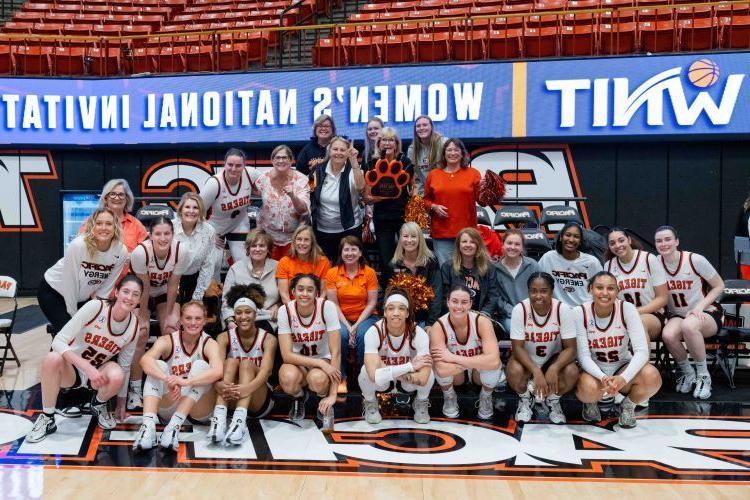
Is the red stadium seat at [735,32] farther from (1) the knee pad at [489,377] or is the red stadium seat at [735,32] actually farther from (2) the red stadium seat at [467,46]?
(1) the knee pad at [489,377]

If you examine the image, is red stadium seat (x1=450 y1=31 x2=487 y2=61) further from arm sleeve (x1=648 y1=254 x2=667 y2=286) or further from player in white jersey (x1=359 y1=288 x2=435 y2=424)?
player in white jersey (x1=359 y1=288 x2=435 y2=424)

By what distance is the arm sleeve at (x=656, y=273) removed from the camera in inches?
203

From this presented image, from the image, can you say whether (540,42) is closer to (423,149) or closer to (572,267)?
(423,149)

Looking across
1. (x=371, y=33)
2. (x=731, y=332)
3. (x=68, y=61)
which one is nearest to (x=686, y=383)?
(x=731, y=332)

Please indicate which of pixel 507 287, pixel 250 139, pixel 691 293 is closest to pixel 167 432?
pixel 507 287

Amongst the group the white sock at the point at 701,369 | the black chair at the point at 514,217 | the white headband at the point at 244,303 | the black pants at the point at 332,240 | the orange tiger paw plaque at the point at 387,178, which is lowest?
the white sock at the point at 701,369

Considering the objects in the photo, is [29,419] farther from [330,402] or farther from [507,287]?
[507,287]

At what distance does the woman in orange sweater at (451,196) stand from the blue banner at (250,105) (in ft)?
10.2

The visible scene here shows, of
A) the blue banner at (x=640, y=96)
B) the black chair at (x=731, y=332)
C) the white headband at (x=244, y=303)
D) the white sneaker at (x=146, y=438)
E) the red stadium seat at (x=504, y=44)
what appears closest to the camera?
the white sneaker at (x=146, y=438)

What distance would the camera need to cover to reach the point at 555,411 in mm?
4555

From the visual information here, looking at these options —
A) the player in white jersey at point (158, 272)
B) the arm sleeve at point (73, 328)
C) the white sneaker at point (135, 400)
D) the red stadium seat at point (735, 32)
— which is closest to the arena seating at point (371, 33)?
the red stadium seat at point (735, 32)

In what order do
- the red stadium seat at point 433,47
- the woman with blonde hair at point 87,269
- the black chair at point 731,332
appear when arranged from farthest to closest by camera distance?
the red stadium seat at point 433,47
the black chair at point 731,332
the woman with blonde hair at point 87,269

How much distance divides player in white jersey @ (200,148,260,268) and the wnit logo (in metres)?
4.14

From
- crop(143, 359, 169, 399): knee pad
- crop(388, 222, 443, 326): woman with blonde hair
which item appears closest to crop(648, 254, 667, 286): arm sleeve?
crop(388, 222, 443, 326): woman with blonde hair
